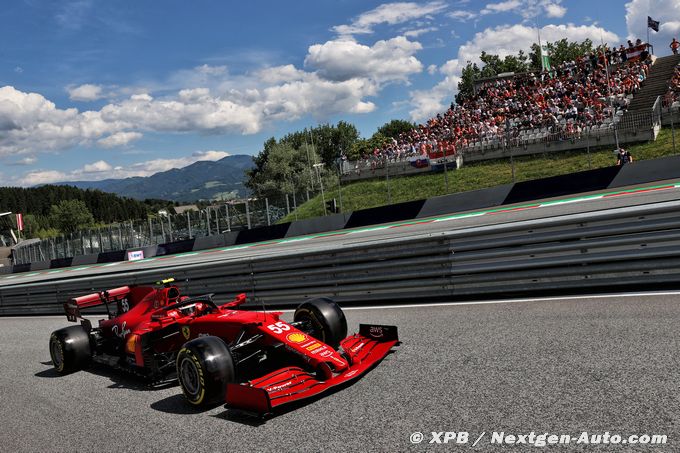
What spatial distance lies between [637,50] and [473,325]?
33201mm

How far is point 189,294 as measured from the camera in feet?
39.8

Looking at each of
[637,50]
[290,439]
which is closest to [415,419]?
[290,439]

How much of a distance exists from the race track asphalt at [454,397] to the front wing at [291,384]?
127 mm

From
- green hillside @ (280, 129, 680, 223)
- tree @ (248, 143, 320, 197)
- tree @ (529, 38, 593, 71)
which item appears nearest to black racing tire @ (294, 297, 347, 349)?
green hillside @ (280, 129, 680, 223)

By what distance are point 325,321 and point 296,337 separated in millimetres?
853

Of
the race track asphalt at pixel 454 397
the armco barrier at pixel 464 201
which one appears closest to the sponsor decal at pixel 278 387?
the race track asphalt at pixel 454 397

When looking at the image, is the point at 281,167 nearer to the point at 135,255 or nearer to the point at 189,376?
the point at 135,255

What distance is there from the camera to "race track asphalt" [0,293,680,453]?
398 centimetres

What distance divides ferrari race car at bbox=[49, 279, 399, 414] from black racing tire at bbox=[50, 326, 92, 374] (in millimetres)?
12

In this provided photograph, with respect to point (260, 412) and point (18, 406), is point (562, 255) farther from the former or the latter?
point (18, 406)

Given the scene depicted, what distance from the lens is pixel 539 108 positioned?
31969mm

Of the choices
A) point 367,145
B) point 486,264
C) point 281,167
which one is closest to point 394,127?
point 367,145

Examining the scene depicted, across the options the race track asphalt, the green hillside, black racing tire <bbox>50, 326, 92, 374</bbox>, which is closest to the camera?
the race track asphalt

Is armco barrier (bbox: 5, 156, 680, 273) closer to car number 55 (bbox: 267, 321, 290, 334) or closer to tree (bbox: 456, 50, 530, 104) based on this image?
car number 55 (bbox: 267, 321, 290, 334)
